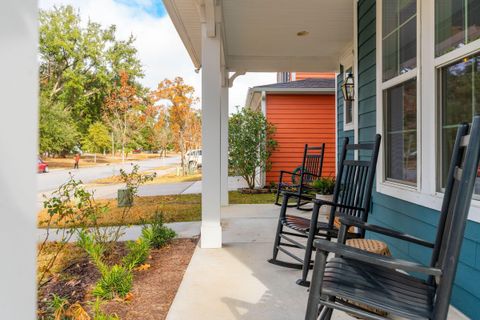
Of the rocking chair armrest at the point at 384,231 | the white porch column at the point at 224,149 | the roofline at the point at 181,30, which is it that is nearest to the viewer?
the rocking chair armrest at the point at 384,231

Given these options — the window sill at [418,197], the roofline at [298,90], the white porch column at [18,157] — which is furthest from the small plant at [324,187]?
the white porch column at [18,157]

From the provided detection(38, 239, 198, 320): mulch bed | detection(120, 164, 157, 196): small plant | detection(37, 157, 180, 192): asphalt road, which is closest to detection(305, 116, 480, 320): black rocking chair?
detection(38, 239, 198, 320): mulch bed

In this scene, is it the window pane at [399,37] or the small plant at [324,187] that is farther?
the small plant at [324,187]

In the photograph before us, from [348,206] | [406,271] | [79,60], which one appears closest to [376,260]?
[406,271]

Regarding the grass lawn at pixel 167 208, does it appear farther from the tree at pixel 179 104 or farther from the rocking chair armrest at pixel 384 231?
the tree at pixel 179 104

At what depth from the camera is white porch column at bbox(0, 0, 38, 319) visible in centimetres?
50

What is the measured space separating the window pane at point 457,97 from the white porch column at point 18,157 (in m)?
2.02

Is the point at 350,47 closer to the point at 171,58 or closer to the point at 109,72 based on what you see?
the point at 171,58

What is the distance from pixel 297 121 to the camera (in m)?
8.44

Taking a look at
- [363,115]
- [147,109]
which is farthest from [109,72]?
[363,115]

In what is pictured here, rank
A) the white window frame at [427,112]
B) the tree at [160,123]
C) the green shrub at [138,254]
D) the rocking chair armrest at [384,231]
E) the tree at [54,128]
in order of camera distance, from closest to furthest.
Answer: the rocking chair armrest at [384,231] → the white window frame at [427,112] → the green shrub at [138,254] → the tree at [160,123] → the tree at [54,128]

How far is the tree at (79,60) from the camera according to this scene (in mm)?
21953

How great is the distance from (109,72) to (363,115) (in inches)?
920

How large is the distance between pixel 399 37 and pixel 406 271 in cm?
219
